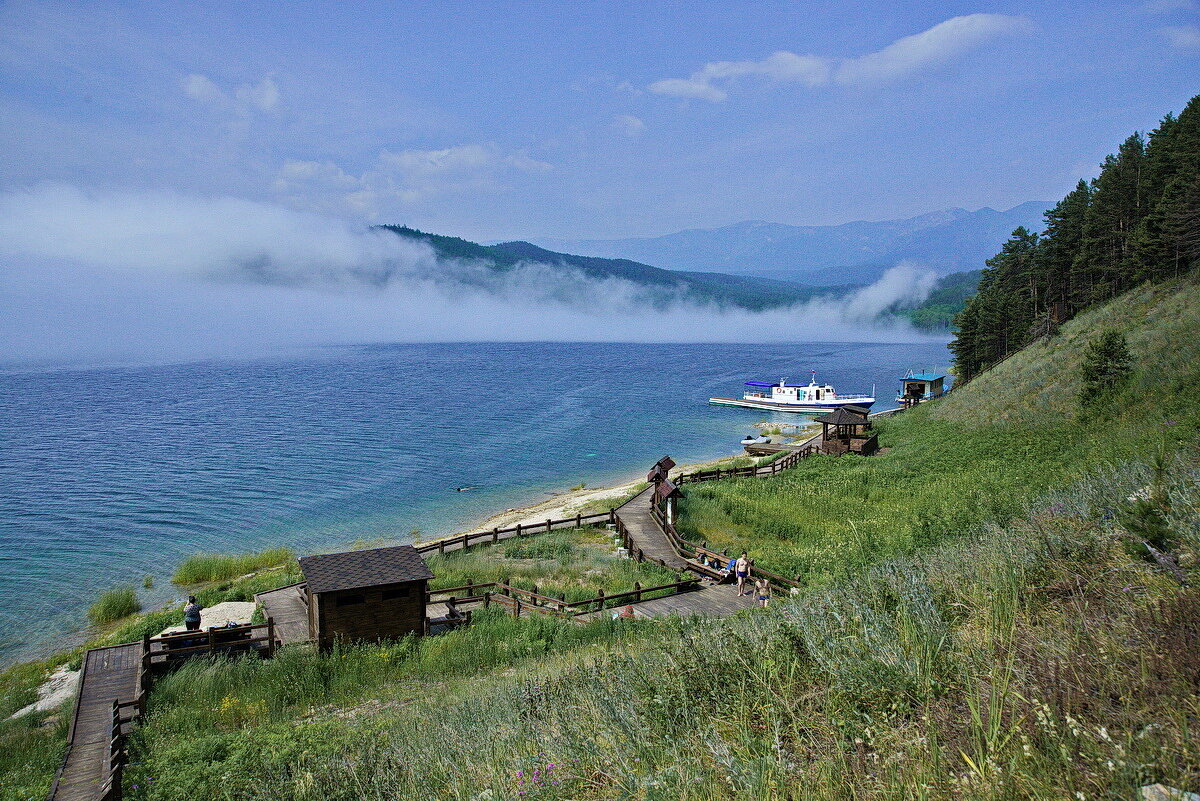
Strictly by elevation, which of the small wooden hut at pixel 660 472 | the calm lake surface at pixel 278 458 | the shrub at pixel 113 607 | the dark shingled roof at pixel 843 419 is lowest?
the shrub at pixel 113 607

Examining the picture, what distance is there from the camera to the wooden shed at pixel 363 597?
17.5 m

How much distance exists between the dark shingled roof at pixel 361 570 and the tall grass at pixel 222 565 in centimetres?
1407

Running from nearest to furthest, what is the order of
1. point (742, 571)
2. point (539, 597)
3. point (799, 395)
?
1. point (539, 597)
2. point (742, 571)
3. point (799, 395)

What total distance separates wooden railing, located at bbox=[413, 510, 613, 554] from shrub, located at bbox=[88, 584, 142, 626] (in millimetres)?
10806

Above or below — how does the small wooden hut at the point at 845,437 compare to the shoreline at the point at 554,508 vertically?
above

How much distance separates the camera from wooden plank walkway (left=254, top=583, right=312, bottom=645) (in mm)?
18719

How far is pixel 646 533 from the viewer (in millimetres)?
28141

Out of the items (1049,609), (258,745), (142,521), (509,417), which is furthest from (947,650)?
(509,417)

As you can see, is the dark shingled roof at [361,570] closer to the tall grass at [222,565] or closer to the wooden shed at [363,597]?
the wooden shed at [363,597]

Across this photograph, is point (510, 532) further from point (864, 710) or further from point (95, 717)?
point (864, 710)

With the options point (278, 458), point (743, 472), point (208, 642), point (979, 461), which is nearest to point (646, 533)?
point (743, 472)

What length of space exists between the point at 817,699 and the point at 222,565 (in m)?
31.2

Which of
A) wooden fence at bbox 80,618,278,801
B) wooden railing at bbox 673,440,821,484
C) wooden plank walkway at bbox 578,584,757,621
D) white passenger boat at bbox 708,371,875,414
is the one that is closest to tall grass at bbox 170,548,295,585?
wooden fence at bbox 80,618,278,801

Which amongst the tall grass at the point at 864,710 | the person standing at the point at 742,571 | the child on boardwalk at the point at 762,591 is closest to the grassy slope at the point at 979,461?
the child on boardwalk at the point at 762,591
